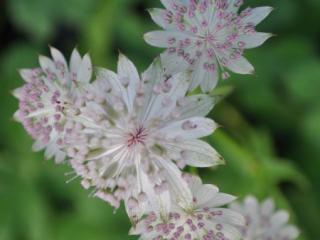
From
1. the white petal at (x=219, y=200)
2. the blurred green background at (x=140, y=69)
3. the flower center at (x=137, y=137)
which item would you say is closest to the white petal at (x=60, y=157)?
the flower center at (x=137, y=137)

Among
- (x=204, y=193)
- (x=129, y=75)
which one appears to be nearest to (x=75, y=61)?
(x=129, y=75)

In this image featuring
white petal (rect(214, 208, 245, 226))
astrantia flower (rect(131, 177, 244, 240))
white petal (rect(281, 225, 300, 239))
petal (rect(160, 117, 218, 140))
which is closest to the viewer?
petal (rect(160, 117, 218, 140))

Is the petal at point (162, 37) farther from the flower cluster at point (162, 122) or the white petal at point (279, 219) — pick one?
the white petal at point (279, 219)

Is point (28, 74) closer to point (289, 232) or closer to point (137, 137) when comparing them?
point (137, 137)

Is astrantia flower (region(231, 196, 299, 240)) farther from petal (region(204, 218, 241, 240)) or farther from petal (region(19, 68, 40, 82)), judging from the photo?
petal (region(19, 68, 40, 82))

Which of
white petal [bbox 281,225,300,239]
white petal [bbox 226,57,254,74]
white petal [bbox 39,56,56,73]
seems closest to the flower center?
white petal [bbox 226,57,254,74]

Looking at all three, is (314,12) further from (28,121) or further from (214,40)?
(28,121)

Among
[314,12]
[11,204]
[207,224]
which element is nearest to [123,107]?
[207,224]
